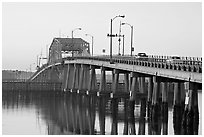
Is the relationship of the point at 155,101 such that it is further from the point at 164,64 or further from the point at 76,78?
the point at 76,78

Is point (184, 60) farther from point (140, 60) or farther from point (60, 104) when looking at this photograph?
point (60, 104)

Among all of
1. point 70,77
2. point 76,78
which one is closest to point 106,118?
point 76,78

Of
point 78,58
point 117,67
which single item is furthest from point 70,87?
point 117,67

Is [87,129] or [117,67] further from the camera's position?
[117,67]

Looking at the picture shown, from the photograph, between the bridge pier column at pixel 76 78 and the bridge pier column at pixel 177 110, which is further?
the bridge pier column at pixel 76 78

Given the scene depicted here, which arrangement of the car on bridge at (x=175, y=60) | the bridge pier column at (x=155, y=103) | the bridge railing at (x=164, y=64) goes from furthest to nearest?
the car on bridge at (x=175, y=60), the bridge pier column at (x=155, y=103), the bridge railing at (x=164, y=64)

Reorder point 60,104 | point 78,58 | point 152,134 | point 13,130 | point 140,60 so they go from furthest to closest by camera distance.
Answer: point 78,58, point 60,104, point 140,60, point 13,130, point 152,134

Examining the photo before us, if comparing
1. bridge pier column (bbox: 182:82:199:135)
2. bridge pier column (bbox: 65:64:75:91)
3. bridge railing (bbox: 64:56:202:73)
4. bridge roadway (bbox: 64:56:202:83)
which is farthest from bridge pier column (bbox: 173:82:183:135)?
bridge pier column (bbox: 65:64:75:91)

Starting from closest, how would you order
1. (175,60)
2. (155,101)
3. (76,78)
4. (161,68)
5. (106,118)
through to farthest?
(161,68), (155,101), (175,60), (106,118), (76,78)

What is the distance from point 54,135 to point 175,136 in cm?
1724

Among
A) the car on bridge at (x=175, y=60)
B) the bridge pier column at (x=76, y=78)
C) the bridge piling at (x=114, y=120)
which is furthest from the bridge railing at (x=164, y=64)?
the bridge pier column at (x=76, y=78)

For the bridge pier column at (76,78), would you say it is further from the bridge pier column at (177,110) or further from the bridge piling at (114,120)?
the bridge pier column at (177,110)

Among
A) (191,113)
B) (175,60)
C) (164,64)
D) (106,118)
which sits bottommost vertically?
(106,118)

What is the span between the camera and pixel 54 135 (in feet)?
268
